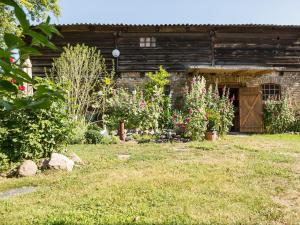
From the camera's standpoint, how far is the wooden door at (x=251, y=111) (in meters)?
16.0

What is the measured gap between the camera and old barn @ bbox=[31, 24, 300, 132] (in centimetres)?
1605

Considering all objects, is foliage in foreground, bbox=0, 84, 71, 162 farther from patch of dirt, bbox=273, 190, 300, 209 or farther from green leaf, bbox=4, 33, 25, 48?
green leaf, bbox=4, 33, 25, 48

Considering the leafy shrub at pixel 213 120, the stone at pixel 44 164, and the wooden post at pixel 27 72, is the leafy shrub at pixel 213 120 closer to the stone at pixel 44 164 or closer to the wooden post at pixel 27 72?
the wooden post at pixel 27 72

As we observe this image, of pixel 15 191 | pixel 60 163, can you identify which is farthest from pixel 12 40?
pixel 60 163

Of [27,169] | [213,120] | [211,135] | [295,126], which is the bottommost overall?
[27,169]

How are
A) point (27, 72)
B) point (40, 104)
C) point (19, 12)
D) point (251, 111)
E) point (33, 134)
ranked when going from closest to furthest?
point (19, 12) → point (40, 104) → point (27, 72) → point (33, 134) → point (251, 111)

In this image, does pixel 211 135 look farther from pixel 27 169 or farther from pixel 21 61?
pixel 21 61

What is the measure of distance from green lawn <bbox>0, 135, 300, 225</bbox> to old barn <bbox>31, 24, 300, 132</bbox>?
8662mm

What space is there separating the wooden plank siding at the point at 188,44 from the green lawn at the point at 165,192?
9.17 m

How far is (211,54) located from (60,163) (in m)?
11.7

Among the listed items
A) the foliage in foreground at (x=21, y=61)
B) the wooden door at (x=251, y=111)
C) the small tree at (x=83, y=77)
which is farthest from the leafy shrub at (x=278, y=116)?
the foliage in foreground at (x=21, y=61)

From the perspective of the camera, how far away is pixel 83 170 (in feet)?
21.3

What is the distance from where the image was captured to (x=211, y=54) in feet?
54.4

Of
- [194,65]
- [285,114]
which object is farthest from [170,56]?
[285,114]
